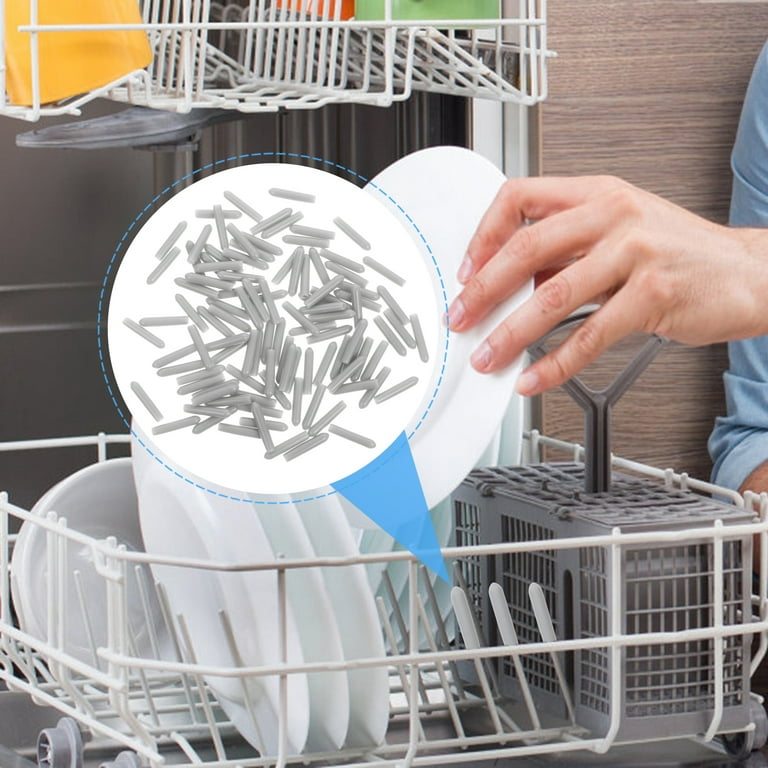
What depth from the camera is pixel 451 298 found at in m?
0.70

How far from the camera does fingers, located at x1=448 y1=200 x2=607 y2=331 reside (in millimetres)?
596

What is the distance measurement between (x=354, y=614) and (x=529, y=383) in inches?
5.6

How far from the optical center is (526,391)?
60 centimetres

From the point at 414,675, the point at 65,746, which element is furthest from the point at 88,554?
the point at 414,675

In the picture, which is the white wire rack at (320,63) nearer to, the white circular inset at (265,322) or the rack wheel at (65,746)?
the white circular inset at (265,322)

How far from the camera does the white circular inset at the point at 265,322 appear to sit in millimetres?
583

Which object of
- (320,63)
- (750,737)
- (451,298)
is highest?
(320,63)

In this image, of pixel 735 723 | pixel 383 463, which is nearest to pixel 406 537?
pixel 383 463

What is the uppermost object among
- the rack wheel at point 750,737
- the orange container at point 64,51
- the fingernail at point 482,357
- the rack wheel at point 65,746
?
the orange container at point 64,51

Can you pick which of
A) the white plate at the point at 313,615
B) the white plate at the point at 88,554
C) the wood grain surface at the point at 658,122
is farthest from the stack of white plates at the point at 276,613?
the wood grain surface at the point at 658,122

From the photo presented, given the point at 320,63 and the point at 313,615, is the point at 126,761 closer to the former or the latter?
the point at 313,615

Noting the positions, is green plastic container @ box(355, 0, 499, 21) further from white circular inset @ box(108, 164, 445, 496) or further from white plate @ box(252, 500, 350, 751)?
white plate @ box(252, 500, 350, 751)

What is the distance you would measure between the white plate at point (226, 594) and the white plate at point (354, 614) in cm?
3

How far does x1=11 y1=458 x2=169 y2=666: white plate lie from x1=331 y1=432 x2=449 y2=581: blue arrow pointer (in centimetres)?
19
